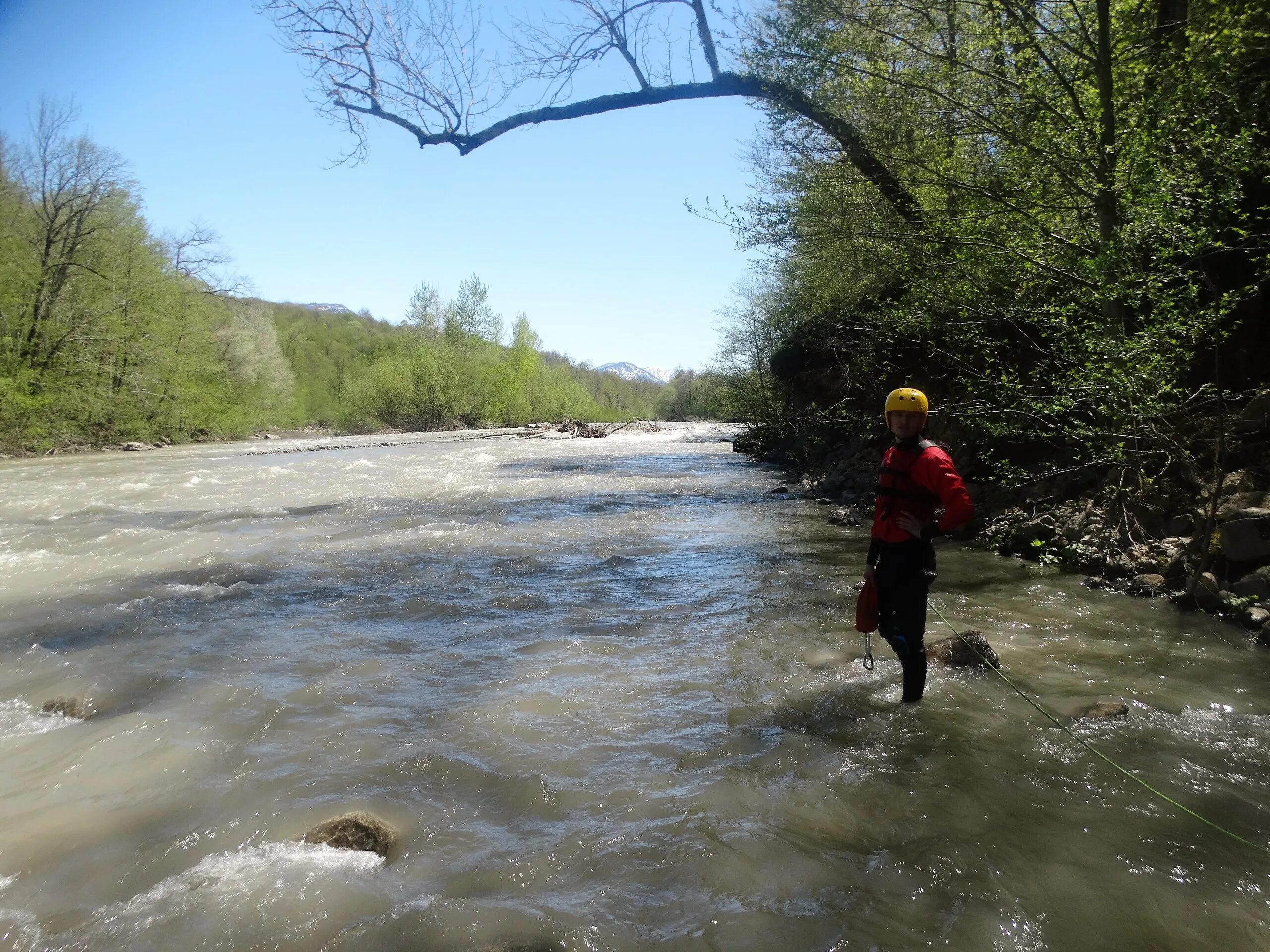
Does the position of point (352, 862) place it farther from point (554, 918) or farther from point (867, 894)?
point (867, 894)

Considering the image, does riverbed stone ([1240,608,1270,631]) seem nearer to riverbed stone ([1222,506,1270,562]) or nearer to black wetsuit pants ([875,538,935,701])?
riverbed stone ([1222,506,1270,562])

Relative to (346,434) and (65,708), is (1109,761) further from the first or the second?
(346,434)

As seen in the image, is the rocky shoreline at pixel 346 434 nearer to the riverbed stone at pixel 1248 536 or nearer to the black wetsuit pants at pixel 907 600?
the black wetsuit pants at pixel 907 600

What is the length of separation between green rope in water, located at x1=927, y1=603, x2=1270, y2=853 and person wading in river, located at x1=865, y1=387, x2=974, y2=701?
759mm

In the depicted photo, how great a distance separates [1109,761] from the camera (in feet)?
12.2

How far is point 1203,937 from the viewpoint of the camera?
8.02 feet

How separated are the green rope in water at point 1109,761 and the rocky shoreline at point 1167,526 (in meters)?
2.35

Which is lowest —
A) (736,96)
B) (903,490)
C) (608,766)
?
(608,766)

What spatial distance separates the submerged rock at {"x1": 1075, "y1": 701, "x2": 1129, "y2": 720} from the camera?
4227mm

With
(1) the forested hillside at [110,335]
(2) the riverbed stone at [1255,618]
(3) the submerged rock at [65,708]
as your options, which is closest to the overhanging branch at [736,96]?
(2) the riverbed stone at [1255,618]

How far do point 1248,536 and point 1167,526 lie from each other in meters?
1.21

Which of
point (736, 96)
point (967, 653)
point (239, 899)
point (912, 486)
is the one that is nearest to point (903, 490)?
point (912, 486)

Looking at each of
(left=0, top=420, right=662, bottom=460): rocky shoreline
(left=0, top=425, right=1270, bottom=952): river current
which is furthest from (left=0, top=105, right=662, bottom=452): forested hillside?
(left=0, top=425, right=1270, bottom=952): river current

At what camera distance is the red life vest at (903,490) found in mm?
4285
